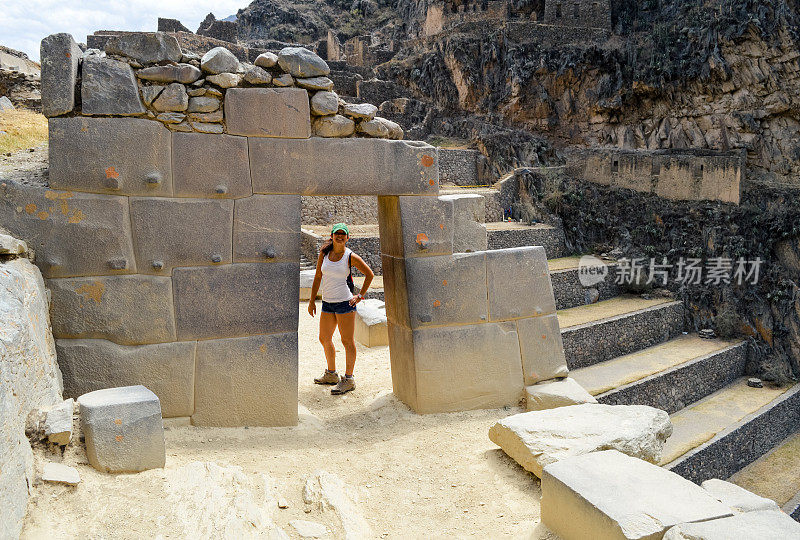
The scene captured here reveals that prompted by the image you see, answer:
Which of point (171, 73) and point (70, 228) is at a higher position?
point (171, 73)

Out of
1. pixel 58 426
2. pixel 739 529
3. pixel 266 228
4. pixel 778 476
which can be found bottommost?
pixel 778 476

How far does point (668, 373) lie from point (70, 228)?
13.6 metres

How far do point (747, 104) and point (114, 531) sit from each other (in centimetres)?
2679

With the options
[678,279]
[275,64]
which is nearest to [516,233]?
[678,279]

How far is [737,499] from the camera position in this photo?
9.95 ft

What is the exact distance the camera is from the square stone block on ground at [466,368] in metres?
4.43

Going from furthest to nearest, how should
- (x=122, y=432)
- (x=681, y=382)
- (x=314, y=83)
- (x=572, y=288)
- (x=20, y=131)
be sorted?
(x=572, y=288) → (x=681, y=382) → (x=20, y=131) → (x=314, y=83) → (x=122, y=432)

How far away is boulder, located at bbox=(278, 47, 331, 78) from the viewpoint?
3.90m

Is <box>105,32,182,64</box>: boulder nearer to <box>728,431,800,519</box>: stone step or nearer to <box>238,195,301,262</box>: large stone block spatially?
<box>238,195,301,262</box>: large stone block

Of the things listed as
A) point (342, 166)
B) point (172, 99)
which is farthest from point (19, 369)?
point (342, 166)

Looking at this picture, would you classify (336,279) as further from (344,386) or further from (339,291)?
(344,386)

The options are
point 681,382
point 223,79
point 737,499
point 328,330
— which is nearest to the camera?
point 737,499

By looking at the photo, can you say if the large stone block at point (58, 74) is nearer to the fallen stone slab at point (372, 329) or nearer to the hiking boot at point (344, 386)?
the hiking boot at point (344, 386)

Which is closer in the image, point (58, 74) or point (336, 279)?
point (58, 74)
